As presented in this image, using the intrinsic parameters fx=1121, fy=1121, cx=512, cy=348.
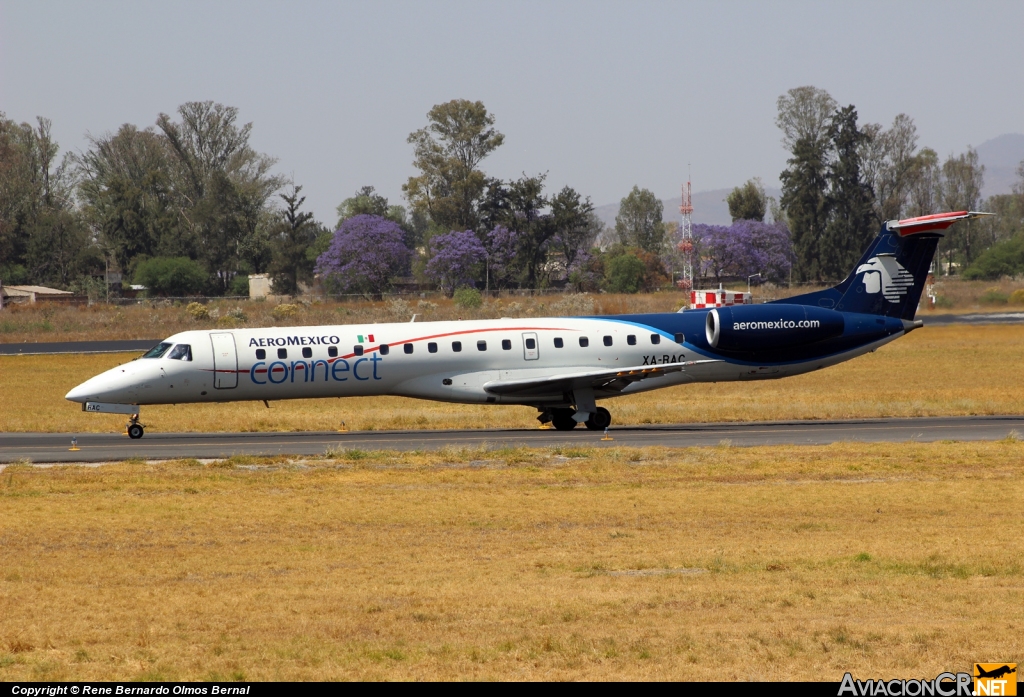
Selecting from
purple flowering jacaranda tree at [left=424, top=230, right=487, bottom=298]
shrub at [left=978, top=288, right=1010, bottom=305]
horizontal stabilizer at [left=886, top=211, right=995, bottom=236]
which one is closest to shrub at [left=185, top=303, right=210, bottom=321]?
purple flowering jacaranda tree at [left=424, top=230, right=487, bottom=298]

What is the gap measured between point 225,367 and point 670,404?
695 inches

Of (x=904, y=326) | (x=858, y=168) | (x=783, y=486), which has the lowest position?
(x=783, y=486)

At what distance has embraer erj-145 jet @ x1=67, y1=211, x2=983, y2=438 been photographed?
3095cm

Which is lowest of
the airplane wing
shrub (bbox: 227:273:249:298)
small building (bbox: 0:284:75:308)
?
the airplane wing

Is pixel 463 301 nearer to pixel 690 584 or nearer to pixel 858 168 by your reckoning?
pixel 858 168

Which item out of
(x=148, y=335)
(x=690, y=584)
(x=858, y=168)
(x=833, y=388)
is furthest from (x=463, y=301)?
(x=690, y=584)

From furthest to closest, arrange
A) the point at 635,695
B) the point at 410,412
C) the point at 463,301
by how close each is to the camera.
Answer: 1. the point at 463,301
2. the point at 410,412
3. the point at 635,695

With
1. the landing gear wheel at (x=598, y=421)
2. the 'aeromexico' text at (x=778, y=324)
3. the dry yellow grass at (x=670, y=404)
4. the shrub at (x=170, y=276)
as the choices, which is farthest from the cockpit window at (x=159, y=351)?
the shrub at (x=170, y=276)

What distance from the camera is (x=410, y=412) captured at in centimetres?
3984

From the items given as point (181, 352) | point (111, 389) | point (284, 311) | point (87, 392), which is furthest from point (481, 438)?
point (284, 311)

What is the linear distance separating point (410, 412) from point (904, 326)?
16947 millimetres

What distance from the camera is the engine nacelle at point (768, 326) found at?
3381cm

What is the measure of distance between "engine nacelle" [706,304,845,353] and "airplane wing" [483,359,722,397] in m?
1.55

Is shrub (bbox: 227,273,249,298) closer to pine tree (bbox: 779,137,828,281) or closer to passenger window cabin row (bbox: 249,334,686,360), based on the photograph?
pine tree (bbox: 779,137,828,281)
